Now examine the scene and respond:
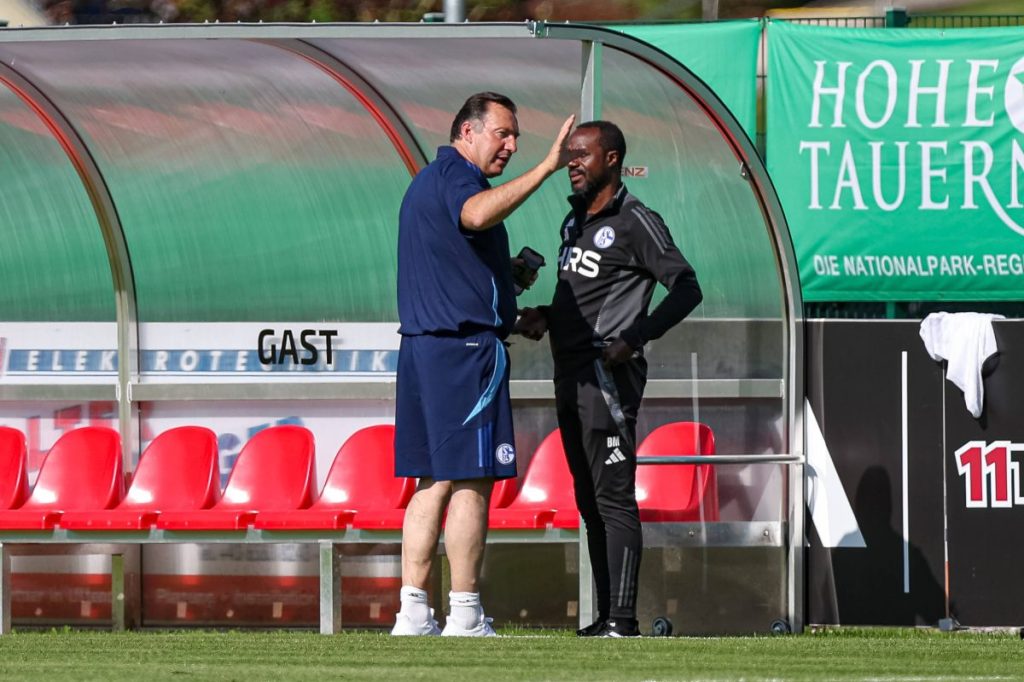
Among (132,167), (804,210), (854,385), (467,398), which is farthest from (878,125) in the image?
(467,398)

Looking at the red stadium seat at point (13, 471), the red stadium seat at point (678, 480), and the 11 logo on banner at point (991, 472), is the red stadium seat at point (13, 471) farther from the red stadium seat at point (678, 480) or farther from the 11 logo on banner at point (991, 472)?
the 11 logo on banner at point (991, 472)

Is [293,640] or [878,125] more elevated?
[878,125]

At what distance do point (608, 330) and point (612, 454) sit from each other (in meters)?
0.47

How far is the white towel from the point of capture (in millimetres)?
→ 8547

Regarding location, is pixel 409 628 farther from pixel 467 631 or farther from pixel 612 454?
pixel 612 454

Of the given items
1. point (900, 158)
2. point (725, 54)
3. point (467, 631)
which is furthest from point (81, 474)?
point (900, 158)

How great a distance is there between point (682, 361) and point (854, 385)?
798mm

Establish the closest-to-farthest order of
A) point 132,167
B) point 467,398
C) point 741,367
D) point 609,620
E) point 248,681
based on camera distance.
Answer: point 248,681 < point 467,398 < point 609,620 < point 741,367 < point 132,167

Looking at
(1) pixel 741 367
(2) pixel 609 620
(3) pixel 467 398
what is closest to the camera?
(3) pixel 467 398

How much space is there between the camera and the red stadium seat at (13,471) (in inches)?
352

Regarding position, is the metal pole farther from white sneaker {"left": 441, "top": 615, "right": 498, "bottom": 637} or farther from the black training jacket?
white sneaker {"left": 441, "top": 615, "right": 498, "bottom": 637}

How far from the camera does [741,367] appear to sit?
8.50 metres

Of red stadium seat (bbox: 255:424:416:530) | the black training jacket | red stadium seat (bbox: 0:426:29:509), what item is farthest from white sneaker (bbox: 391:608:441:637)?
red stadium seat (bbox: 0:426:29:509)

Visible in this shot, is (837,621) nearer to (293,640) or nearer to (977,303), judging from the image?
(293,640)
